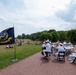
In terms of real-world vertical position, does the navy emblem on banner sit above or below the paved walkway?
above

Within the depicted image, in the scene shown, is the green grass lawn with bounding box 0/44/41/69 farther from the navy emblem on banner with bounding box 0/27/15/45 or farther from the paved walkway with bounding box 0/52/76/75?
the navy emblem on banner with bounding box 0/27/15/45

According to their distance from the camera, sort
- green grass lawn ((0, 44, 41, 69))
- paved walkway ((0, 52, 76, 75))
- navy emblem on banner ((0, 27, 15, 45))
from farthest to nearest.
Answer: navy emblem on banner ((0, 27, 15, 45))
green grass lawn ((0, 44, 41, 69))
paved walkway ((0, 52, 76, 75))

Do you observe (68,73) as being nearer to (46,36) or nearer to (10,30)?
(10,30)

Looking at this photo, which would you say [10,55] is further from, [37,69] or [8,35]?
[37,69]

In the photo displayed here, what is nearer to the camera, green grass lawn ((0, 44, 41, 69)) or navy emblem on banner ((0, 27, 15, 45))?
green grass lawn ((0, 44, 41, 69))

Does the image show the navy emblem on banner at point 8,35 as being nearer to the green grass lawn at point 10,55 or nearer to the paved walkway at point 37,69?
the green grass lawn at point 10,55

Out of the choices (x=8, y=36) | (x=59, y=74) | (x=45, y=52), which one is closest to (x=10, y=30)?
(x=8, y=36)

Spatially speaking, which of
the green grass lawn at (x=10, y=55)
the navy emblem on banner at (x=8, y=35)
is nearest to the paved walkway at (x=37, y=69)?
the green grass lawn at (x=10, y=55)

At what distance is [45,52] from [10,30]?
403cm

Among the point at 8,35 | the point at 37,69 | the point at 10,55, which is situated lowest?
the point at 37,69

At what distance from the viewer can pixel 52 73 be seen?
30.6ft

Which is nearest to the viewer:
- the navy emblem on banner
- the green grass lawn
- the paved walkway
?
the paved walkway

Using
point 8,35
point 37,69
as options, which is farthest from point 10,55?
point 37,69

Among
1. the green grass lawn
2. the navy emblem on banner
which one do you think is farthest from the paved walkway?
the navy emblem on banner
